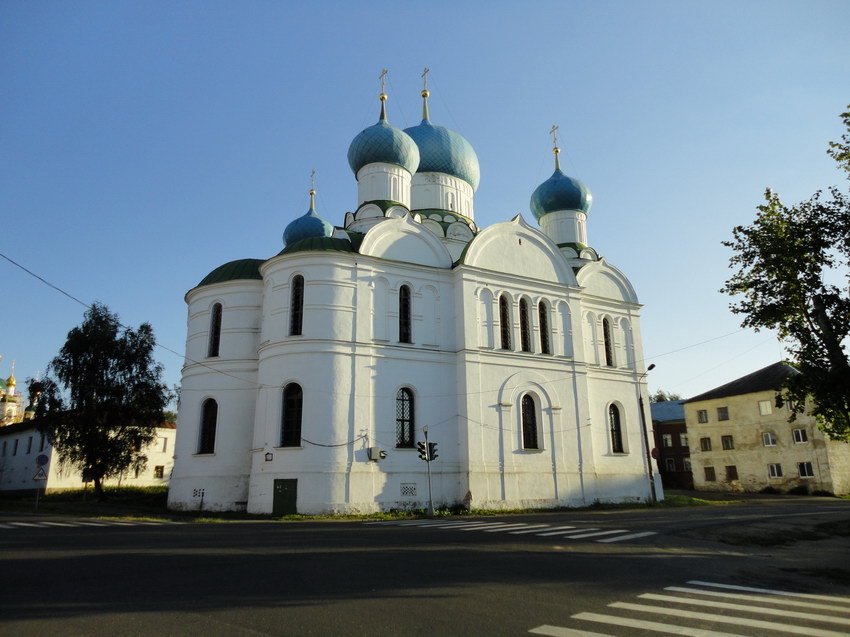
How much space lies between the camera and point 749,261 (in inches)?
718

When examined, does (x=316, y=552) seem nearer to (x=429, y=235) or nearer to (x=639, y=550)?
(x=639, y=550)

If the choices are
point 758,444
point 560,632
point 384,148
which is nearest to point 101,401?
point 384,148

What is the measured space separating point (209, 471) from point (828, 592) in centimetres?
2143

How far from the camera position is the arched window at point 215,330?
26.1m

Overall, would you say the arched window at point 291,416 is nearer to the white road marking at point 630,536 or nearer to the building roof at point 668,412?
the white road marking at point 630,536

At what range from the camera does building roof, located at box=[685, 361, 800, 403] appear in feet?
134

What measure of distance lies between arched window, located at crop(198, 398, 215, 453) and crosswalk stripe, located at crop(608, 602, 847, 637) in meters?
21.1

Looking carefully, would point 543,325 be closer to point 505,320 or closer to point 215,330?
point 505,320

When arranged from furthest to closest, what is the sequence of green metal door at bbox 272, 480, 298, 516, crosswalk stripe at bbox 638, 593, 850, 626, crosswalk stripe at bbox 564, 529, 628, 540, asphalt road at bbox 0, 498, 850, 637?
green metal door at bbox 272, 480, 298, 516
crosswalk stripe at bbox 564, 529, 628, 540
crosswalk stripe at bbox 638, 593, 850, 626
asphalt road at bbox 0, 498, 850, 637

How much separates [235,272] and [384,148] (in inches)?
358

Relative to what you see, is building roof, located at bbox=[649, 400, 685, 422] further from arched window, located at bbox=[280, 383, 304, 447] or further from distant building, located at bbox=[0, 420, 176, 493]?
distant building, located at bbox=[0, 420, 176, 493]

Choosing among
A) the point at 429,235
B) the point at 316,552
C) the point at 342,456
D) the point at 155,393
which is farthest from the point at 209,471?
the point at 316,552

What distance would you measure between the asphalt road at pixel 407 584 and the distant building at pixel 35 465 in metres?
29.6

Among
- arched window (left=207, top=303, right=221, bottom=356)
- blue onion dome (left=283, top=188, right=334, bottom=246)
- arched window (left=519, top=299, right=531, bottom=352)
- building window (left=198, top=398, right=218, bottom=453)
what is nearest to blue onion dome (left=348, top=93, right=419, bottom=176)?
blue onion dome (left=283, top=188, right=334, bottom=246)
